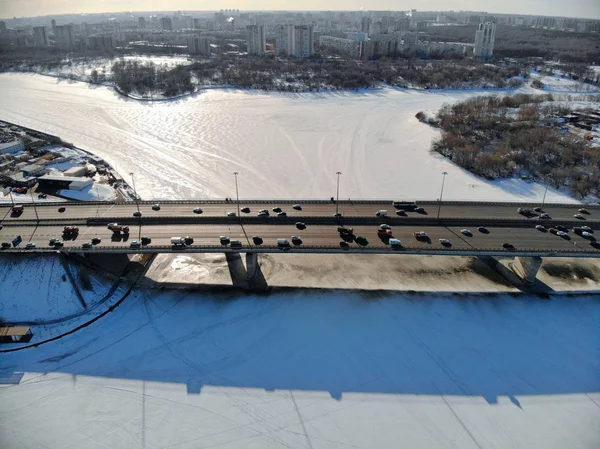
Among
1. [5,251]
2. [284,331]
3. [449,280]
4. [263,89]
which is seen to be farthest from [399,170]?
[263,89]

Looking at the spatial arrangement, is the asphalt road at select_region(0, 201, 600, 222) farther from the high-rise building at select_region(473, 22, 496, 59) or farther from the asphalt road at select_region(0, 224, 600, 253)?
the high-rise building at select_region(473, 22, 496, 59)

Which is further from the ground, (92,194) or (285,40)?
Result: (285,40)

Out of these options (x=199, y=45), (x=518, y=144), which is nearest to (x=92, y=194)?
(x=518, y=144)

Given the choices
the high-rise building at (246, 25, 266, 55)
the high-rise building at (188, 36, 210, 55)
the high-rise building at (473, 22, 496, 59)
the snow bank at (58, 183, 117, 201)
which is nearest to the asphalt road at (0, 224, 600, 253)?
the snow bank at (58, 183, 117, 201)

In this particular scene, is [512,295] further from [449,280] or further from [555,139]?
[555,139]

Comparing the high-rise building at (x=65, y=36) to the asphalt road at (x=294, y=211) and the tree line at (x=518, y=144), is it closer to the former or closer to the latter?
the tree line at (x=518, y=144)

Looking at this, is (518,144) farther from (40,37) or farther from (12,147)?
(40,37)
